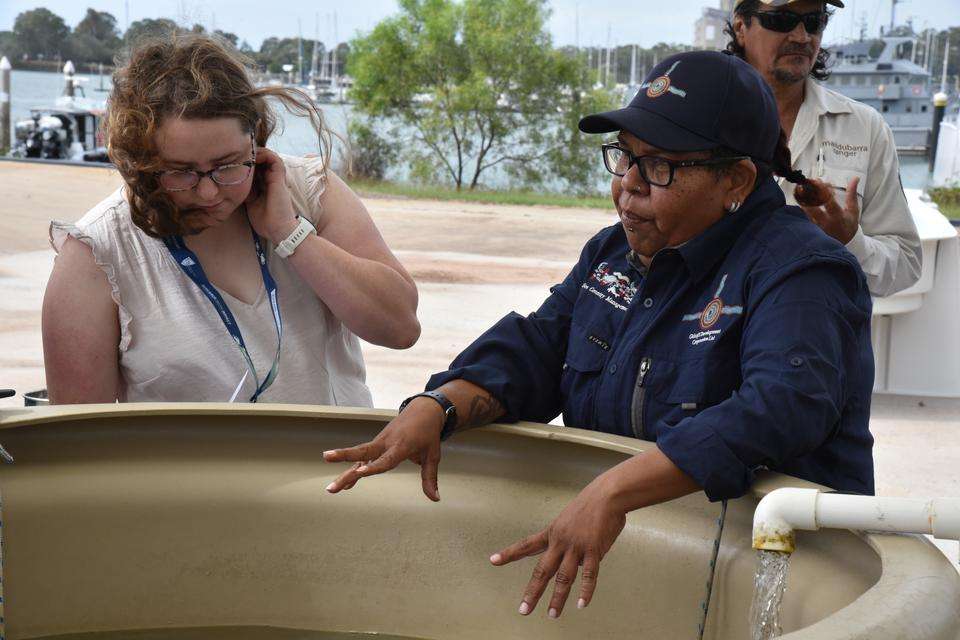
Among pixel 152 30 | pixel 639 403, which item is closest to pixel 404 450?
pixel 639 403

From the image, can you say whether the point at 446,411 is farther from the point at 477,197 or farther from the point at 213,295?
the point at 477,197

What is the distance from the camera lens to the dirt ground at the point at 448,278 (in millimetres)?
5312

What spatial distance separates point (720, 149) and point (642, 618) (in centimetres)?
73

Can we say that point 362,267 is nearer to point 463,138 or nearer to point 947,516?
point 947,516

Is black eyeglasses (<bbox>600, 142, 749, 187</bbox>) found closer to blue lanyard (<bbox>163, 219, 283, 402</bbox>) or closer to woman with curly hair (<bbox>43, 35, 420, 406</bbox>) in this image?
woman with curly hair (<bbox>43, 35, 420, 406</bbox>)

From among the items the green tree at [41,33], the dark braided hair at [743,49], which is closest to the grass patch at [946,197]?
the dark braided hair at [743,49]

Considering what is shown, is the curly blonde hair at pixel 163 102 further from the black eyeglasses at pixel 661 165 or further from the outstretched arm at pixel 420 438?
the black eyeglasses at pixel 661 165

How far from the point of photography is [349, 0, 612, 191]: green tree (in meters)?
18.7

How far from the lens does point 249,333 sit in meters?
2.38

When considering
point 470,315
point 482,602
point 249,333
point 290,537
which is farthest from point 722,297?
point 470,315

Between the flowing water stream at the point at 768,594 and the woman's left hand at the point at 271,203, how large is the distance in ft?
3.91

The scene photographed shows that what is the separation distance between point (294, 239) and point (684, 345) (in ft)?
2.96

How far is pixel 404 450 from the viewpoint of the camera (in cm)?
188

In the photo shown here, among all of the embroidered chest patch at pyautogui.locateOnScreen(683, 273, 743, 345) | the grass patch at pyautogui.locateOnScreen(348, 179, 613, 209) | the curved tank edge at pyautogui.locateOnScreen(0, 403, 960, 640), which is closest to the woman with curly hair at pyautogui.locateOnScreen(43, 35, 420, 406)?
the curved tank edge at pyautogui.locateOnScreen(0, 403, 960, 640)
